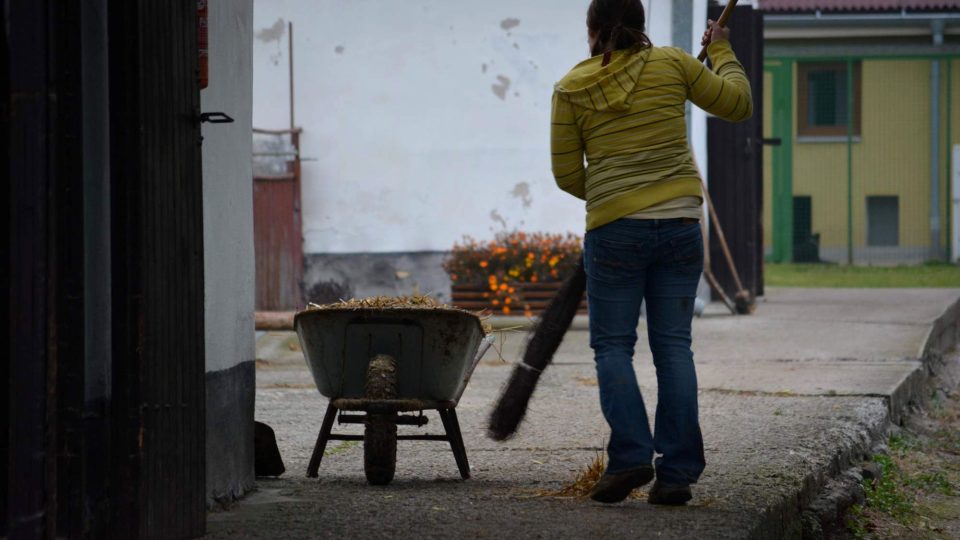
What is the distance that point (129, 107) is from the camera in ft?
12.8

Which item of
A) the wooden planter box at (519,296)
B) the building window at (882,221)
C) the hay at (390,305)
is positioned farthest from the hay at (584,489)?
the building window at (882,221)

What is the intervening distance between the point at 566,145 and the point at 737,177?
12.3 meters

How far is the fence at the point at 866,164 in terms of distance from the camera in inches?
1129

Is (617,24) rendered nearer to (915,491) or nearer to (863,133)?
(915,491)

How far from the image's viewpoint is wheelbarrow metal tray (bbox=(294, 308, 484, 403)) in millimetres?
5461

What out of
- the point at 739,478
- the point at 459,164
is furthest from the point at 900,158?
the point at 739,478

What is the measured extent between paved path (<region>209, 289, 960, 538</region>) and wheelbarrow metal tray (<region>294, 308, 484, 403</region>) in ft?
1.21

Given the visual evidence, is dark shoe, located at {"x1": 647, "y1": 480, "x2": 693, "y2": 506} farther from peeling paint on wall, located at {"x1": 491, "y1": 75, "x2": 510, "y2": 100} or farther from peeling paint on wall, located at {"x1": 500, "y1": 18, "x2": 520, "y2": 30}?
peeling paint on wall, located at {"x1": 500, "y1": 18, "x2": 520, "y2": 30}

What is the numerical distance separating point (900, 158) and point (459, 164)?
16.1m

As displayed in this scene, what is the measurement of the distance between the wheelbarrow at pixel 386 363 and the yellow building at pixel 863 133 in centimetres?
2399

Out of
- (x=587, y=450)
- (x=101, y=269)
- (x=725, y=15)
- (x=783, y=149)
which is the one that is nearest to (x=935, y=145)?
(x=783, y=149)

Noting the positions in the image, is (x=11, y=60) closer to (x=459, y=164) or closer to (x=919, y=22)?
(x=459, y=164)

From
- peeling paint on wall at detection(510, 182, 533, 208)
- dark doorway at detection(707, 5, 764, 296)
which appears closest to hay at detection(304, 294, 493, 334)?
peeling paint on wall at detection(510, 182, 533, 208)

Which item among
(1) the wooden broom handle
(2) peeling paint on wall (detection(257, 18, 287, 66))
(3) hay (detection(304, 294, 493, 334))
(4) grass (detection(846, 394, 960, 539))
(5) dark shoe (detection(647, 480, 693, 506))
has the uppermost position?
(2) peeling paint on wall (detection(257, 18, 287, 66))
